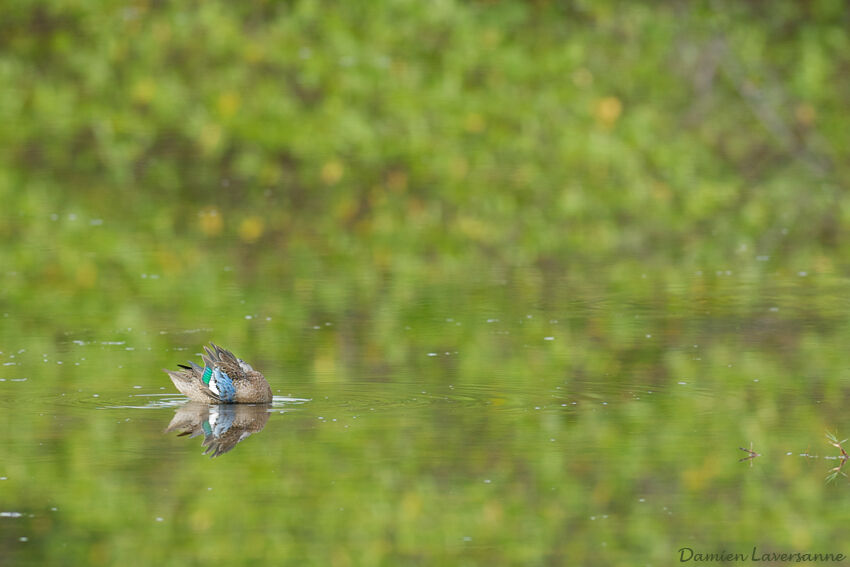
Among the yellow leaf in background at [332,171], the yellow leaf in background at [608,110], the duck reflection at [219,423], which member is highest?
the duck reflection at [219,423]

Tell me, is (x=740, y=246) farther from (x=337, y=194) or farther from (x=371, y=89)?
(x=371, y=89)

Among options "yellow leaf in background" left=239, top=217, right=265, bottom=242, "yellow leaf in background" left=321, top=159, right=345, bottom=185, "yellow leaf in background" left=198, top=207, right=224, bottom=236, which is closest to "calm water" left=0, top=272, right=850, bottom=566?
"yellow leaf in background" left=239, top=217, right=265, bottom=242

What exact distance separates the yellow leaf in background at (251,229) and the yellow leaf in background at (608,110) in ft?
13.4

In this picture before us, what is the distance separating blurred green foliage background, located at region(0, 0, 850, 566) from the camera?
6.45m

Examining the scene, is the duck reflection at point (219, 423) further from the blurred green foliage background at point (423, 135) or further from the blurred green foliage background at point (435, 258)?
the blurred green foliage background at point (423, 135)

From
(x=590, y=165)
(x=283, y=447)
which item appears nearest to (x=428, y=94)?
(x=590, y=165)

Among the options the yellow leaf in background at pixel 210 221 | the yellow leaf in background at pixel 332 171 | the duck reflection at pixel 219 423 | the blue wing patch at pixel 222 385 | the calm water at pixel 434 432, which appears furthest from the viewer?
the yellow leaf in background at pixel 332 171

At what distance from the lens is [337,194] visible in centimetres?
1471

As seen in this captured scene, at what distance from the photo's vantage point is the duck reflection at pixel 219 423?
7332 mm

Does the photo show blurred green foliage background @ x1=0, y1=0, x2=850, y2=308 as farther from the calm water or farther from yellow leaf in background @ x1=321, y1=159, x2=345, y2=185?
the calm water

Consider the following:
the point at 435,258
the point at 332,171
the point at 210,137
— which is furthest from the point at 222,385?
the point at 210,137

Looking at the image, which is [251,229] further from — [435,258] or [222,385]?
[222,385]

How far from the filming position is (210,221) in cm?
1363

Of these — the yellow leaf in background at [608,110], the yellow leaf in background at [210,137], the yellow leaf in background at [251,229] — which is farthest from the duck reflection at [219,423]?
the yellow leaf in background at [608,110]
